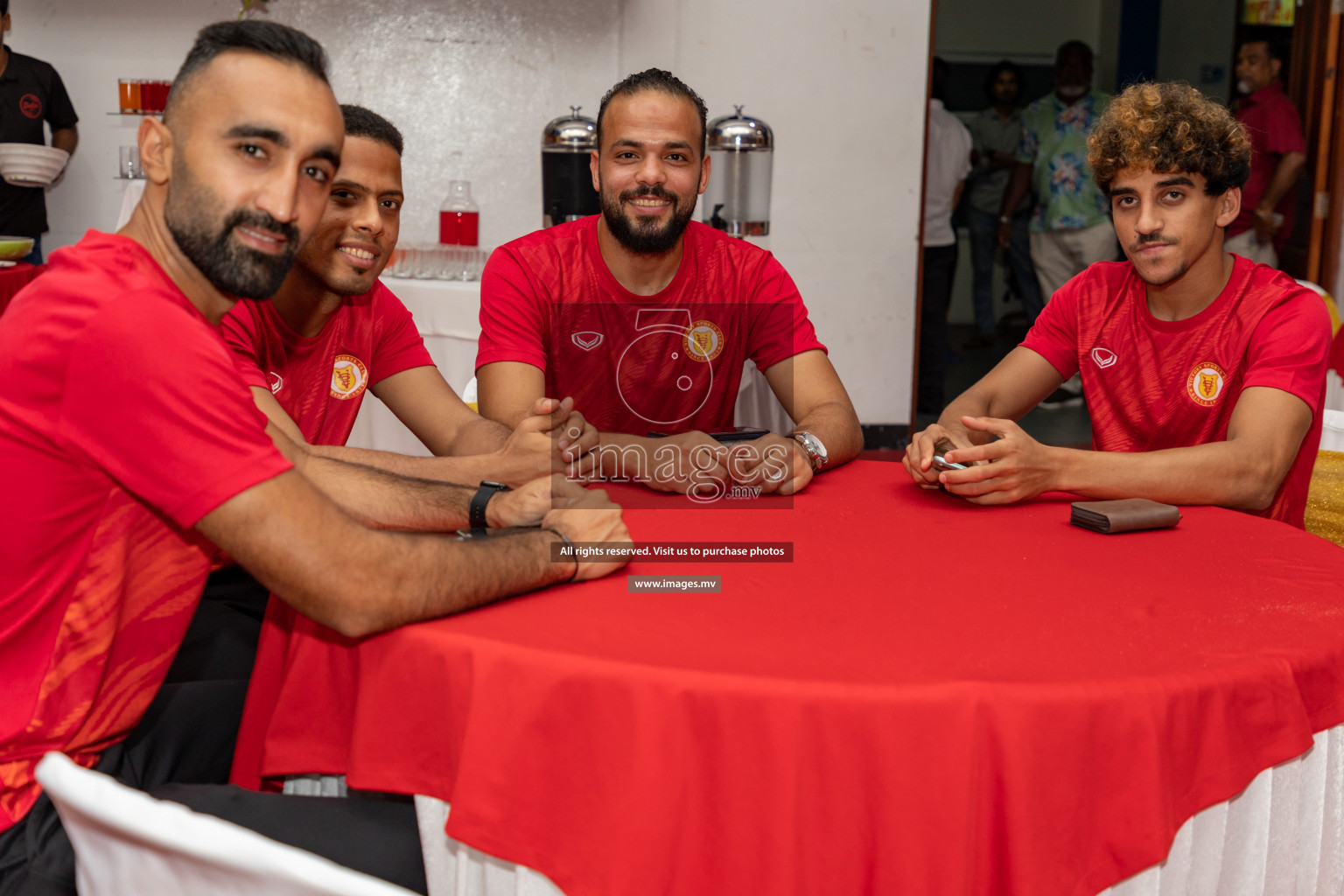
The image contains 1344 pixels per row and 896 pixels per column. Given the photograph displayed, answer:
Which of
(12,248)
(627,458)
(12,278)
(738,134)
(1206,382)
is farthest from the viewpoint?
(738,134)

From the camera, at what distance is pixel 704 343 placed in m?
2.60

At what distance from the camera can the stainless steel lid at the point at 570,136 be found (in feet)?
14.6

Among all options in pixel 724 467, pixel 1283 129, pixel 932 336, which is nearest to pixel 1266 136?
Answer: pixel 1283 129

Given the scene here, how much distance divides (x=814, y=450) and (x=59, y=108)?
15.5ft

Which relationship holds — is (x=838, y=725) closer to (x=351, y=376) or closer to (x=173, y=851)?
(x=173, y=851)

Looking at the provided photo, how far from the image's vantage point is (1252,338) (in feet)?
7.16

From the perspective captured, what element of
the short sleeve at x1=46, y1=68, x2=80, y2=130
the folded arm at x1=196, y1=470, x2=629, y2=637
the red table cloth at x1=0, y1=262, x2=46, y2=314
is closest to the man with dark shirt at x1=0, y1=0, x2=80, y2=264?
the short sleeve at x1=46, y1=68, x2=80, y2=130

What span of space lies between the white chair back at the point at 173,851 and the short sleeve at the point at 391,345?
167cm

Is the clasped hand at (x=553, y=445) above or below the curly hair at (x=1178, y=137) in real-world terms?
below

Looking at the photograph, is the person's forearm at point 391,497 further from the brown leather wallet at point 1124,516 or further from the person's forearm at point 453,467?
the brown leather wallet at point 1124,516

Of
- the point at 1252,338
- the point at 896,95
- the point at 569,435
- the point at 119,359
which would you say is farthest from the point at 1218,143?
the point at 896,95

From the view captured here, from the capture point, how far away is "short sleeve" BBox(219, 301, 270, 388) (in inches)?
76.0

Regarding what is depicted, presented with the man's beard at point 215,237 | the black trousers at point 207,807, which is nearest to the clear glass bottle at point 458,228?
the black trousers at point 207,807

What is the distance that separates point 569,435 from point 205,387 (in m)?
0.86
